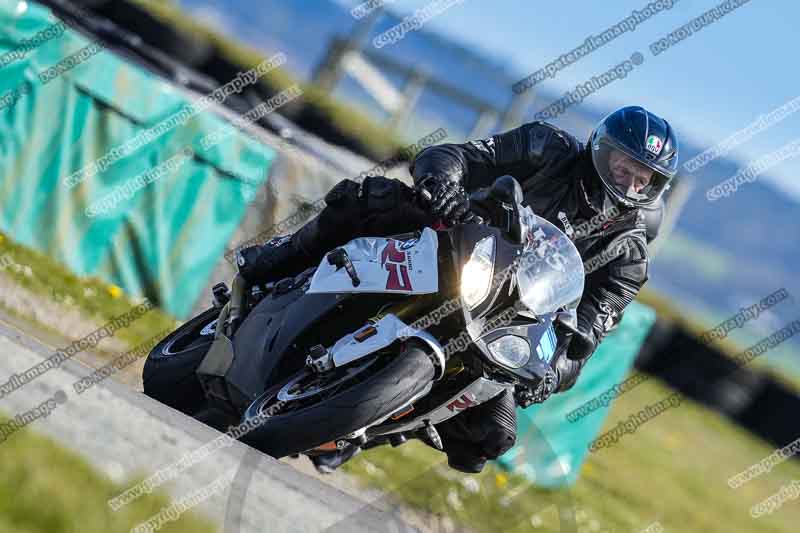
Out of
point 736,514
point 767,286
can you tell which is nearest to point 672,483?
point 736,514

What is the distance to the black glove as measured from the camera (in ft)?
13.9

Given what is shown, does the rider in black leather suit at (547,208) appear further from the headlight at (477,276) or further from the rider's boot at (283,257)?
the headlight at (477,276)

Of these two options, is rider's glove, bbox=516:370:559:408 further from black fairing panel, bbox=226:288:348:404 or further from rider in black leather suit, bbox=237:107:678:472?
black fairing panel, bbox=226:288:348:404

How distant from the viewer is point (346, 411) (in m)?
3.91

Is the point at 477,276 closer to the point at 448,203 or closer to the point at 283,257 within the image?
the point at 448,203

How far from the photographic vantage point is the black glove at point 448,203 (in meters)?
4.24

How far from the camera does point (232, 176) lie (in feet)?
26.9

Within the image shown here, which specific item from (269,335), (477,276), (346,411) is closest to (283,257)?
(269,335)

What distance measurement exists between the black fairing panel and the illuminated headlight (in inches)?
28.9

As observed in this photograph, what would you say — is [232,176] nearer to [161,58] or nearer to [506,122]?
[506,122]

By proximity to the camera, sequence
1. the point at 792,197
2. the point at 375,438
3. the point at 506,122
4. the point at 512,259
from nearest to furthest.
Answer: the point at 512,259 < the point at 375,438 < the point at 506,122 < the point at 792,197

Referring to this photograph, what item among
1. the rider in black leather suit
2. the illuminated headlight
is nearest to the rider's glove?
the rider in black leather suit

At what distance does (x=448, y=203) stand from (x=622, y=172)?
4.06 feet

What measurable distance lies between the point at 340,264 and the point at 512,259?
75 centimetres
